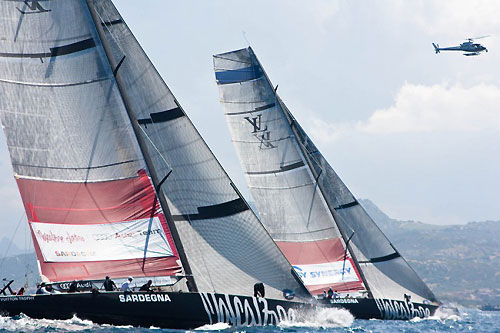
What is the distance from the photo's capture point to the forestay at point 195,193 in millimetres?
24594

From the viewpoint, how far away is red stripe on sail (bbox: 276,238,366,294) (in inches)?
1426

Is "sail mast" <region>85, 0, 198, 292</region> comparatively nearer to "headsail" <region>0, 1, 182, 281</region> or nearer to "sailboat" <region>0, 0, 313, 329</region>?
"sailboat" <region>0, 0, 313, 329</region>

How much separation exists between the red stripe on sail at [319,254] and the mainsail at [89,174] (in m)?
11.3

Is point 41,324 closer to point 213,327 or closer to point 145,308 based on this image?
point 145,308

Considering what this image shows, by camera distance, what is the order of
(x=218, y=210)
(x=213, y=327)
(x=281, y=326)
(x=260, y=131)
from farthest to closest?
1. (x=260, y=131)
2. (x=218, y=210)
3. (x=281, y=326)
4. (x=213, y=327)

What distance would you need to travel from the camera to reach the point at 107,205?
2436cm

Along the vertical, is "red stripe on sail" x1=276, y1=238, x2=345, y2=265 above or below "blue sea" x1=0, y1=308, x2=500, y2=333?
above

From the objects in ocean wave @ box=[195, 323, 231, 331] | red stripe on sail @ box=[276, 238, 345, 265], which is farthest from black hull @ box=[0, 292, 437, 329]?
red stripe on sail @ box=[276, 238, 345, 265]

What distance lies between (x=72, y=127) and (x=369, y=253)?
19708mm

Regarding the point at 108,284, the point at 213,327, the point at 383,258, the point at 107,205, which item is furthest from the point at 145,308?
the point at 383,258

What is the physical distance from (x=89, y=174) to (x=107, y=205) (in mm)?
1218

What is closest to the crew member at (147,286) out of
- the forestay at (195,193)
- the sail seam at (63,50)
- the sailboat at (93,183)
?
the sailboat at (93,183)

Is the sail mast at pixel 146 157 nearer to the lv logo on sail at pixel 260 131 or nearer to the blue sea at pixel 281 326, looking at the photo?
the blue sea at pixel 281 326

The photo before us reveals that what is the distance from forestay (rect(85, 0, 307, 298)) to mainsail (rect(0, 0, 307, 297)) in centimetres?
5
